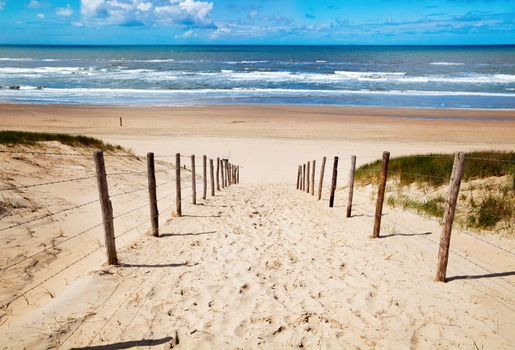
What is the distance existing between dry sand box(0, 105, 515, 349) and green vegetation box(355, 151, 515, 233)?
0.69 metres

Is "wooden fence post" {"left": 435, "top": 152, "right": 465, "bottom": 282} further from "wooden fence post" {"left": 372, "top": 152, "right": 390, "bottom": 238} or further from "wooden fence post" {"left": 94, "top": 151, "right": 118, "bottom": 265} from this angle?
"wooden fence post" {"left": 94, "top": 151, "right": 118, "bottom": 265}

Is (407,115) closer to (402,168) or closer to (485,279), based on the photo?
(402,168)

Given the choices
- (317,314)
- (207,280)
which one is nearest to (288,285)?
Answer: (317,314)

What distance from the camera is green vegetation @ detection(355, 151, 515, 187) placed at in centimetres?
1061

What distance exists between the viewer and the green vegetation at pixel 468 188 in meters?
8.48

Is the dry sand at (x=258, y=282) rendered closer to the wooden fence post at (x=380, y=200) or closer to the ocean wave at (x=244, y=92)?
the wooden fence post at (x=380, y=200)

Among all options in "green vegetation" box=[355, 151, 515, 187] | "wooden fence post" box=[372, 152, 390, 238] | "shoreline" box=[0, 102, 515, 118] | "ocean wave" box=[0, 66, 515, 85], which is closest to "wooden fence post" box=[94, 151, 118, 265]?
"wooden fence post" box=[372, 152, 390, 238]

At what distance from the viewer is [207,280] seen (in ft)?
18.6

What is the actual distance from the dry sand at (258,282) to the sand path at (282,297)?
21mm

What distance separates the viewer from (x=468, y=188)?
10.1 meters

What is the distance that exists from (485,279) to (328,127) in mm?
24239

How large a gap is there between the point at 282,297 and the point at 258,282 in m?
0.55

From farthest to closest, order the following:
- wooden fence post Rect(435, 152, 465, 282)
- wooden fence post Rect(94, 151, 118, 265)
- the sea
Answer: the sea < wooden fence post Rect(94, 151, 118, 265) < wooden fence post Rect(435, 152, 465, 282)

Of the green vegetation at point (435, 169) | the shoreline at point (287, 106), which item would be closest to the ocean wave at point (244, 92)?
the shoreline at point (287, 106)
